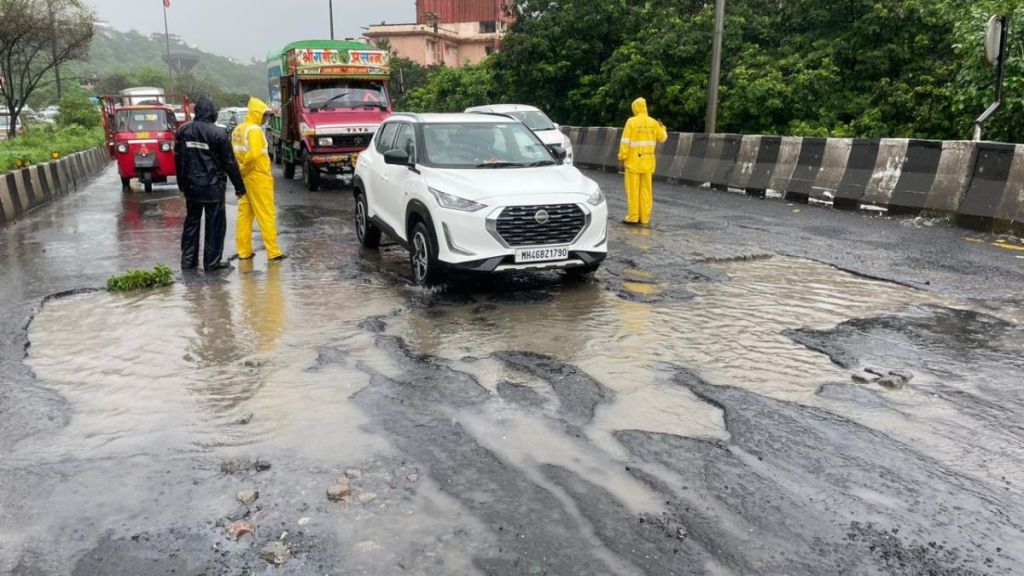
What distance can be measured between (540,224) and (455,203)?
79 cm

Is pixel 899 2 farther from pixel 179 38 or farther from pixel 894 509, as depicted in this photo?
pixel 179 38

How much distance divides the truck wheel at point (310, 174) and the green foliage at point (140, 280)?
8327 mm

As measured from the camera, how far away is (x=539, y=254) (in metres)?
7.34

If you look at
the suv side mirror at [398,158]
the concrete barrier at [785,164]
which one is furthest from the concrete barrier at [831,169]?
the suv side mirror at [398,158]

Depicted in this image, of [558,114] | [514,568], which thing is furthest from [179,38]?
[514,568]

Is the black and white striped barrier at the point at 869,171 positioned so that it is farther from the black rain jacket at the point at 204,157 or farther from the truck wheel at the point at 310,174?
the black rain jacket at the point at 204,157

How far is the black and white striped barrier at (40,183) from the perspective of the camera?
43.4 feet

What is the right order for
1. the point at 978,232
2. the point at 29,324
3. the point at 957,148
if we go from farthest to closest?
the point at 957,148, the point at 978,232, the point at 29,324

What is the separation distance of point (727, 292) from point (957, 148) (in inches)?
253

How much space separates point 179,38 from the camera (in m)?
190

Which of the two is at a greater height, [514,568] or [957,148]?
[957,148]

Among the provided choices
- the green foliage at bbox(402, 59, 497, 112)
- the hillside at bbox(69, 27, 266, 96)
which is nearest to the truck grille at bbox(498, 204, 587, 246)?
the green foliage at bbox(402, 59, 497, 112)

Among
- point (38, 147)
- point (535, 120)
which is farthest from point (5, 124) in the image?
point (535, 120)

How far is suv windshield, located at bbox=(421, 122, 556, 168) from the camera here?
825 cm
